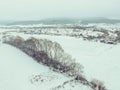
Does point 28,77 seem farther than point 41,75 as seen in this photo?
No

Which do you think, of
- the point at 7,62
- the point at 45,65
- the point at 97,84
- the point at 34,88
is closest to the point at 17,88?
the point at 34,88

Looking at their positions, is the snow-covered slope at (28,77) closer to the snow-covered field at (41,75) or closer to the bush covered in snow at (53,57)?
the snow-covered field at (41,75)

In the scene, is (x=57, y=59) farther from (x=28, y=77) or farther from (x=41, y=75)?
(x=28, y=77)

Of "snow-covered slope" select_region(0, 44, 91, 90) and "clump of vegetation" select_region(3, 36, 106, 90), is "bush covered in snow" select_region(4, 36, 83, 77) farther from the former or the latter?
"snow-covered slope" select_region(0, 44, 91, 90)

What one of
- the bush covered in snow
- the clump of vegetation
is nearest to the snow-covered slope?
the clump of vegetation

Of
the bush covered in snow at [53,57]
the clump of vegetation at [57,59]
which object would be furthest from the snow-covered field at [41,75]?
the bush covered in snow at [53,57]

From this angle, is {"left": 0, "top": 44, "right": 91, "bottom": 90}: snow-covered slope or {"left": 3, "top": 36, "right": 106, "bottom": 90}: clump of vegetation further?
{"left": 3, "top": 36, "right": 106, "bottom": 90}: clump of vegetation

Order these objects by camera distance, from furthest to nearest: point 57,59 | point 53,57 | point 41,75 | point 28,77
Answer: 1. point 53,57
2. point 57,59
3. point 41,75
4. point 28,77

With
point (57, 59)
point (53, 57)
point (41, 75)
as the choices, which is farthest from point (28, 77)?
point (53, 57)

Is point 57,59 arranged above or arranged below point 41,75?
above

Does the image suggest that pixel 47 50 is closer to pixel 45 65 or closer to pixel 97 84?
pixel 45 65
